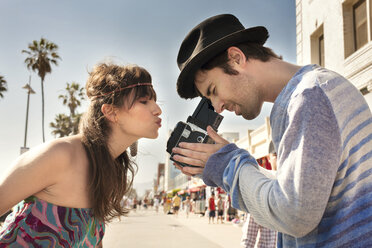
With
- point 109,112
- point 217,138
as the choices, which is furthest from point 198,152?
point 109,112

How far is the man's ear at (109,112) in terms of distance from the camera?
2.67m

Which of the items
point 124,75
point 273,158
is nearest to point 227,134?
point 273,158

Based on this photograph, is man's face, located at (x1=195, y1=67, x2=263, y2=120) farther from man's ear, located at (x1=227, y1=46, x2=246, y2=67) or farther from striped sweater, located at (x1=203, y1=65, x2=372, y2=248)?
striped sweater, located at (x1=203, y1=65, x2=372, y2=248)

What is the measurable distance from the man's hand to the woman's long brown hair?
2.86 feet

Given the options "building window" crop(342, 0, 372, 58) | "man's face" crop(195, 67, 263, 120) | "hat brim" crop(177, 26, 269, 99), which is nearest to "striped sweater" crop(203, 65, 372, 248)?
"man's face" crop(195, 67, 263, 120)

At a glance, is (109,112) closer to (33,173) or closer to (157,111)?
(157,111)

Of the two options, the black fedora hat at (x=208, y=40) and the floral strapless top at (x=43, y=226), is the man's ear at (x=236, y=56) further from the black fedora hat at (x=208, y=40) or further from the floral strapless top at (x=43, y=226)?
the floral strapless top at (x=43, y=226)

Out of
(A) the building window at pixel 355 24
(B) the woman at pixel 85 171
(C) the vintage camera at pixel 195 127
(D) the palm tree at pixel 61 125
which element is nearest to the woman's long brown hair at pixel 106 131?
(B) the woman at pixel 85 171

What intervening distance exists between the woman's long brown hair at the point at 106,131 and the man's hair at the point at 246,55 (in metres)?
1.03

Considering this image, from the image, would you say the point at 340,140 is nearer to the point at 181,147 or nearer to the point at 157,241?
the point at 181,147

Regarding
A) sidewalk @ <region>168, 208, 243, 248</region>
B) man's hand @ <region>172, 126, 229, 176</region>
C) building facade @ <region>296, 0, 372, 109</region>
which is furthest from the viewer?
building facade @ <region>296, 0, 372, 109</region>

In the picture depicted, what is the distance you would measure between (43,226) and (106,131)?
85 cm

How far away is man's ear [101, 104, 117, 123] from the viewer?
2666 millimetres

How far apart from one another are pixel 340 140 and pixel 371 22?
34.9 ft
